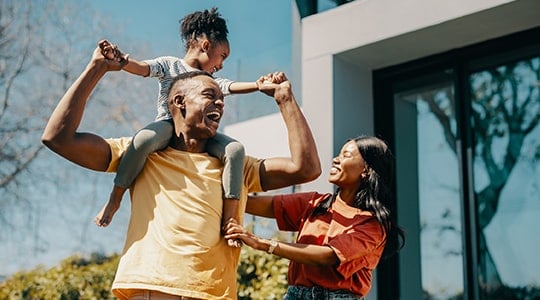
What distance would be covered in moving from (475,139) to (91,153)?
363 centimetres

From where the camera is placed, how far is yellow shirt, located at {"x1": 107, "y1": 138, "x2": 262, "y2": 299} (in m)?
2.92

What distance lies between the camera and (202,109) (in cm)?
307

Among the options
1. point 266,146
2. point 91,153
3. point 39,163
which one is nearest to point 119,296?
point 91,153

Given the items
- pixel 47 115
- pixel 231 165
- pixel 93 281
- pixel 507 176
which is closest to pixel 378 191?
pixel 231 165

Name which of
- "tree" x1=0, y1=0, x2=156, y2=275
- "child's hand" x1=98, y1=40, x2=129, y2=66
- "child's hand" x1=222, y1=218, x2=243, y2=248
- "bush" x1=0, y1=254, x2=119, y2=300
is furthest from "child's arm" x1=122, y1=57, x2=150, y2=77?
"tree" x1=0, y1=0, x2=156, y2=275

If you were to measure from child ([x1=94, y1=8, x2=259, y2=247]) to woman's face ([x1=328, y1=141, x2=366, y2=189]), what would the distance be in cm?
57

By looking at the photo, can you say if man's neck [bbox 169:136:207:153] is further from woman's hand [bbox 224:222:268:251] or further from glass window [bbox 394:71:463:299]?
glass window [bbox 394:71:463:299]

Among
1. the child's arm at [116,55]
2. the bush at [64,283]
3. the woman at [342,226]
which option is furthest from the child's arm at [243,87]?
the bush at [64,283]

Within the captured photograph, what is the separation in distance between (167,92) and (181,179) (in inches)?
20.3

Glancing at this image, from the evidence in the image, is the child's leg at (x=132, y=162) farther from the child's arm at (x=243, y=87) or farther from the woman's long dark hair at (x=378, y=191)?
the woman's long dark hair at (x=378, y=191)

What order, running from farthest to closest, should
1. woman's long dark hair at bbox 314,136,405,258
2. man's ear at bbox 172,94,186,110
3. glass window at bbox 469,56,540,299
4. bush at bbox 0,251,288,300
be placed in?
bush at bbox 0,251,288,300
glass window at bbox 469,56,540,299
woman's long dark hair at bbox 314,136,405,258
man's ear at bbox 172,94,186,110

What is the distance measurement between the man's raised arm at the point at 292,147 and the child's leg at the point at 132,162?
0.45 m

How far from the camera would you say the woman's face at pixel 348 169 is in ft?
12.1

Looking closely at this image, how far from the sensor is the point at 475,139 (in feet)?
19.7
